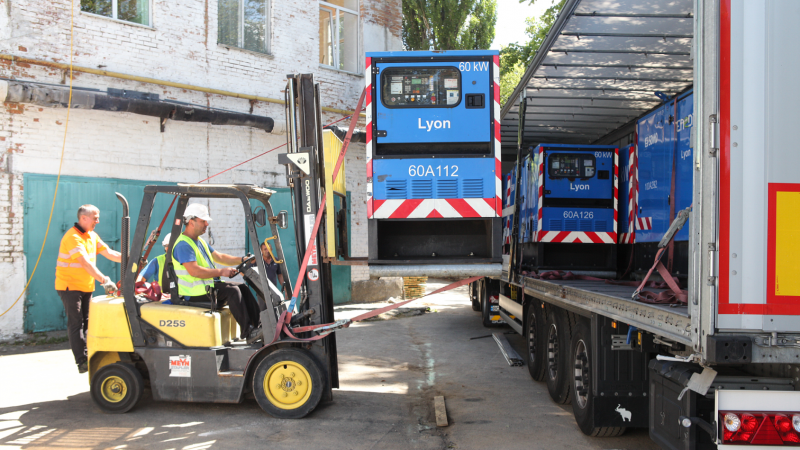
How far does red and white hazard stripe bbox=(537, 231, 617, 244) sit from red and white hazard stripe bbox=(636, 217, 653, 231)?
772 millimetres

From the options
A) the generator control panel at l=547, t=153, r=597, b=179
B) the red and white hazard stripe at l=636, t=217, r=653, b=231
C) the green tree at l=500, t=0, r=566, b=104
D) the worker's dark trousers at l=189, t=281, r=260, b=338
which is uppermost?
the green tree at l=500, t=0, r=566, b=104

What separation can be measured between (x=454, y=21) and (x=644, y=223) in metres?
17.8

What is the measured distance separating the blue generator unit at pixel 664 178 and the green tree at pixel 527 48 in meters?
3.66

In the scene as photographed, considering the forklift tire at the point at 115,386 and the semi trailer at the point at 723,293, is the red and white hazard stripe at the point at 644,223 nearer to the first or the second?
the semi trailer at the point at 723,293

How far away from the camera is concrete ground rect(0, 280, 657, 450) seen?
5.07m

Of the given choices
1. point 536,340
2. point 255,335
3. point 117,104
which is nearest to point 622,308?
point 536,340

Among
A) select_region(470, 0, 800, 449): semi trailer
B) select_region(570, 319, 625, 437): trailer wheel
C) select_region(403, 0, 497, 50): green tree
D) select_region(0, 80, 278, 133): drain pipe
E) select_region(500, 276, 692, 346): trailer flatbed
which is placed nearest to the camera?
select_region(470, 0, 800, 449): semi trailer

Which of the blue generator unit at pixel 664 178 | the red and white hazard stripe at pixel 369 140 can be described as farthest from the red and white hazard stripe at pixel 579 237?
the red and white hazard stripe at pixel 369 140

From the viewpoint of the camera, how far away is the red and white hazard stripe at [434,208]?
18.3 feet

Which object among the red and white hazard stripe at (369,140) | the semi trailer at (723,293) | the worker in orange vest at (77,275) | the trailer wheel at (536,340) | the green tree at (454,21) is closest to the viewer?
the semi trailer at (723,293)

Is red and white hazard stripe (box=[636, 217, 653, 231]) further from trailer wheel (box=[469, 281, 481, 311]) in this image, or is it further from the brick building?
the brick building

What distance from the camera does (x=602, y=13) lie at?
5586mm

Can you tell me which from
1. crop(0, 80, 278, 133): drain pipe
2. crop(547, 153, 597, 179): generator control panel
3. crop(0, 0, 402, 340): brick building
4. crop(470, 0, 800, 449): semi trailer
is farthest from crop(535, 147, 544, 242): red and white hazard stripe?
crop(0, 0, 402, 340): brick building

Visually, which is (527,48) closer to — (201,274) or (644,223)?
(644,223)
